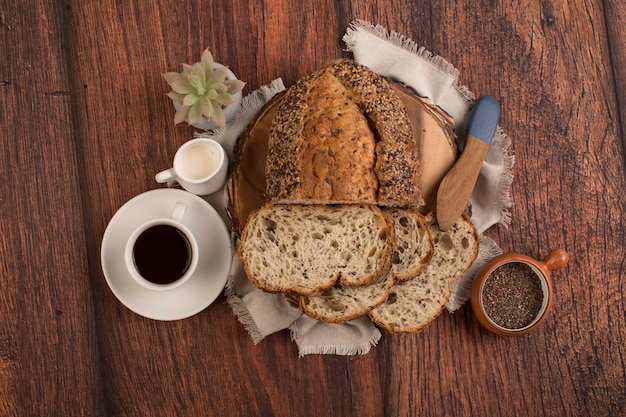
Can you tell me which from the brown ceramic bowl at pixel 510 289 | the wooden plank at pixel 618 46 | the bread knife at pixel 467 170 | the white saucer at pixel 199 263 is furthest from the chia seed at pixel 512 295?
the white saucer at pixel 199 263

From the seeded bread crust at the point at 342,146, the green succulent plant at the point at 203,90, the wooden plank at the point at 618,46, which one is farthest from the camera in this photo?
the wooden plank at the point at 618,46

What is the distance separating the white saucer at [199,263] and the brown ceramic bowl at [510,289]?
693 mm

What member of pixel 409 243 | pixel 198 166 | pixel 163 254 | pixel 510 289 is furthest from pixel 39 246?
pixel 510 289

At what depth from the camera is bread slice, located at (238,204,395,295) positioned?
4.83 ft

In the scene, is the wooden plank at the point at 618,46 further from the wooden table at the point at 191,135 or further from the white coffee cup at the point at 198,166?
the white coffee cup at the point at 198,166

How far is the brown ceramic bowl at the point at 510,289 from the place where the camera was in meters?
1.60

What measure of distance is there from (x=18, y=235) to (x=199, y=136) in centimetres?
58

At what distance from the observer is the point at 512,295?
65.1 inches

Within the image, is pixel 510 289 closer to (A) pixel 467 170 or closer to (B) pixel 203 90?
(A) pixel 467 170

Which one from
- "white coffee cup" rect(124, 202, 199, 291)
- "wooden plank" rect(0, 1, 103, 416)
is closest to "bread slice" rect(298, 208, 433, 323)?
"white coffee cup" rect(124, 202, 199, 291)

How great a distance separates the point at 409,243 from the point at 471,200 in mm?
304

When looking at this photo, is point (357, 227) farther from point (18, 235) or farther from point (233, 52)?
point (18, 235)

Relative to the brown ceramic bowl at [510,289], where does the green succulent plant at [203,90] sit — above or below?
above

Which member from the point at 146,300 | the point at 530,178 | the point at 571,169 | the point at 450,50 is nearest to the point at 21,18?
the point at 146,300
